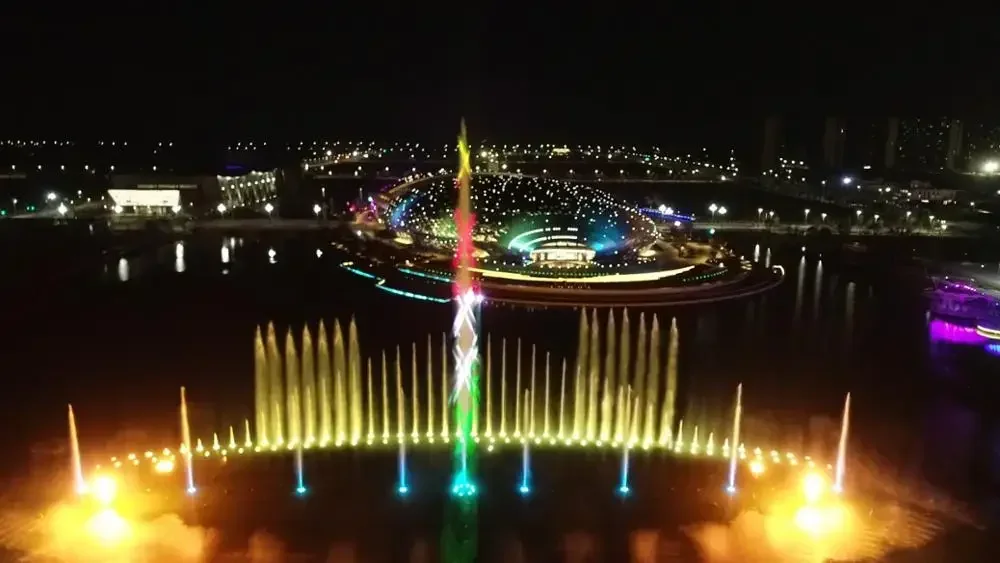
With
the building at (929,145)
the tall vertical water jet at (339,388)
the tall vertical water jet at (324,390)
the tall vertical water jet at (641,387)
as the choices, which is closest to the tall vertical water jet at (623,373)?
the tall vertical water jet at (641,387)

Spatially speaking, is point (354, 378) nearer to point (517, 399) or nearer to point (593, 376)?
point (517, 399)

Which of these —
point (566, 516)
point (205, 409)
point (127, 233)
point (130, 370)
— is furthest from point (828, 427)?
point (127, 233)

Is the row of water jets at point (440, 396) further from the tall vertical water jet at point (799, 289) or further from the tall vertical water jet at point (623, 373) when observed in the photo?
the tall vertical water jet at point (799, 289)

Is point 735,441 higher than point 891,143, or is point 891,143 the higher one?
point 891,143

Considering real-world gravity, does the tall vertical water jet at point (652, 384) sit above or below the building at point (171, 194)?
below

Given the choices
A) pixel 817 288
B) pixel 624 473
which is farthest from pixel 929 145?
pixel 624 473

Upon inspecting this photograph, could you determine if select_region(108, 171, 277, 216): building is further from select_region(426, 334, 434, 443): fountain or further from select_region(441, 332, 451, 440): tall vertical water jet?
select_region(426, 334, 434, 443): fountain

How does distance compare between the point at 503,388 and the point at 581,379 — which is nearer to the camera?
the point at 503,388
